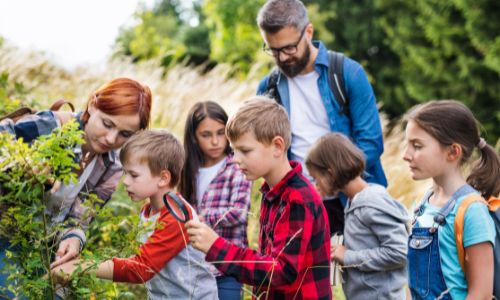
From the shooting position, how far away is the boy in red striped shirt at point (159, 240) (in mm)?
2994

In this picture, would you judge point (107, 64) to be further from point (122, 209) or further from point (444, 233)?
point (444, 233)

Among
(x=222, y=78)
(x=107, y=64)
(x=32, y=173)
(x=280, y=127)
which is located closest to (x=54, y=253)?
(x=32, y=173)

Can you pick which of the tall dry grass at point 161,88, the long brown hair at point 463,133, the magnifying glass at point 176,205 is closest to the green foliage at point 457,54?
the tall dry grass at point 161,88

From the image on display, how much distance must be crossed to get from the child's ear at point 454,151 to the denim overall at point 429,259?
0.14m

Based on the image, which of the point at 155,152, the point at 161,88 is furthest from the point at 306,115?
the point at 161,88

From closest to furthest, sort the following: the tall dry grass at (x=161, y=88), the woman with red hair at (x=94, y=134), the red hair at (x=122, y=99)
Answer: the woman with red hair at (x=94, y=134) → the red hair at (x=122, y=99) → the tall dry grass at (x=161, y=88)

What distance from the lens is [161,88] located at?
29.4ft

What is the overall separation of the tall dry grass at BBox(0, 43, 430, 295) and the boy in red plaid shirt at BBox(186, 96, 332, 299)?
328 centimetres

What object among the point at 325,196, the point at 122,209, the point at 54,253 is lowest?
the point at 122,209

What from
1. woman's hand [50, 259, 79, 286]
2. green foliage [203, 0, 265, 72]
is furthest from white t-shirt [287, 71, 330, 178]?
green foliage [203, 0, 265, 72]

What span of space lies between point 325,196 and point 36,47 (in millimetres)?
6911

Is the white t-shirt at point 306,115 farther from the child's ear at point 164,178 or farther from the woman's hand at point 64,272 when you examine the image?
the woman's hand at point 64,272

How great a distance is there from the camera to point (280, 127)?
302 cm

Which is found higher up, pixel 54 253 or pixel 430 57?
pixel 54 253
